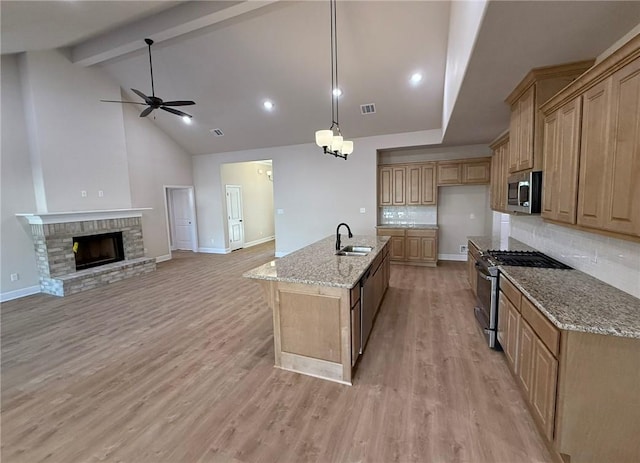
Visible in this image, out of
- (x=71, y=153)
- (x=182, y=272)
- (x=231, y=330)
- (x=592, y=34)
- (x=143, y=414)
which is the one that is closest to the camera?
(x=592, y=34)

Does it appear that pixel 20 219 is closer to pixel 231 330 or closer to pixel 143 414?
pixel 231 330

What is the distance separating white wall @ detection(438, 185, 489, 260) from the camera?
6.54 metres

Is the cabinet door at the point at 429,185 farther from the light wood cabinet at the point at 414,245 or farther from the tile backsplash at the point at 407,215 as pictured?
the light wood cabinet at the point at 414,245

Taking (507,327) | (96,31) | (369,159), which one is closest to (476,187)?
(369,159)

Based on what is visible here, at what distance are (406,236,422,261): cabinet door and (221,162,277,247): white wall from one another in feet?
17.7

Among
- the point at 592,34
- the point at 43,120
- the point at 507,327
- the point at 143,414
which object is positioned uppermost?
the point at 43,120

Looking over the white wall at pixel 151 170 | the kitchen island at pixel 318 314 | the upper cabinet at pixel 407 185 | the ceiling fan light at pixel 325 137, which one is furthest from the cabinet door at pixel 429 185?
the white wall at pixel 151 170

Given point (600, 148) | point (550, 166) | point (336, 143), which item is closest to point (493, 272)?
point (550, 166)

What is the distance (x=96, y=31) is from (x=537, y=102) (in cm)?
612

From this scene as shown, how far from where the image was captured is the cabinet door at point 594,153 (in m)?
1.74

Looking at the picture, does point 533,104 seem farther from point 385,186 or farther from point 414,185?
point 385,186

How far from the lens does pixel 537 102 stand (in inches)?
102

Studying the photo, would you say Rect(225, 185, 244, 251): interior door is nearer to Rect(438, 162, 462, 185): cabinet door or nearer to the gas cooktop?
Rect(438, 162, 462, 185): cabinet door

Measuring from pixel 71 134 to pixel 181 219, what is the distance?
392 cm
